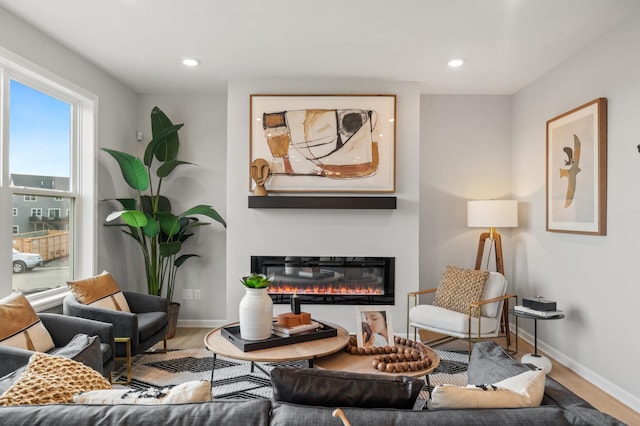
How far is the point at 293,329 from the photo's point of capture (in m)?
2.85

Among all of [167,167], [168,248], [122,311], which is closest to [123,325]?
[122,311]

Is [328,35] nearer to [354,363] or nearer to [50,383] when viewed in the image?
[354,363]

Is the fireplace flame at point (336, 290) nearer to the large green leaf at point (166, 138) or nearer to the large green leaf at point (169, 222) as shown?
the large green leaf at point (169, 222)

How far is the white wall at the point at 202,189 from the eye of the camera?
4805 mm

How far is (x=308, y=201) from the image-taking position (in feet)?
13.8

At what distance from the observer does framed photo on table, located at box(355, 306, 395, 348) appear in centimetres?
271

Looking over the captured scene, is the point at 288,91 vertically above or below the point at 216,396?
above

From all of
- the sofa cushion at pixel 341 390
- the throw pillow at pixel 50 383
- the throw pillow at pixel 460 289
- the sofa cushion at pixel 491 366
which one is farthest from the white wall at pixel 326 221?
the sofa cushion at pixel 341 390

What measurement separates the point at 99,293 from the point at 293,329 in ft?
5.27

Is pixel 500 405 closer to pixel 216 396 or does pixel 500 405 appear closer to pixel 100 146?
pixel 216 396

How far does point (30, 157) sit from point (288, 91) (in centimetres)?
228

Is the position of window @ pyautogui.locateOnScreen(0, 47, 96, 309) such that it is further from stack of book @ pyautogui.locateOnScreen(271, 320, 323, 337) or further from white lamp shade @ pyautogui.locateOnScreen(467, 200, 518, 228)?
white lamp shade @ pyautogui.locateOnScreen(467, 200, 518, 228)

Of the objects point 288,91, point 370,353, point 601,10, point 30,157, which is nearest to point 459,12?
point 601,10

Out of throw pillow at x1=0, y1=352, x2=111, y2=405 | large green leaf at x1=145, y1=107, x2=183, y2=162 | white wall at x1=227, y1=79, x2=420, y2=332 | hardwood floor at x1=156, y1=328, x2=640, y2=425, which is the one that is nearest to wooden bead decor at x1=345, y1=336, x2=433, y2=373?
hardwood floor at x1=156, y1=328, x2=640, y2=425
